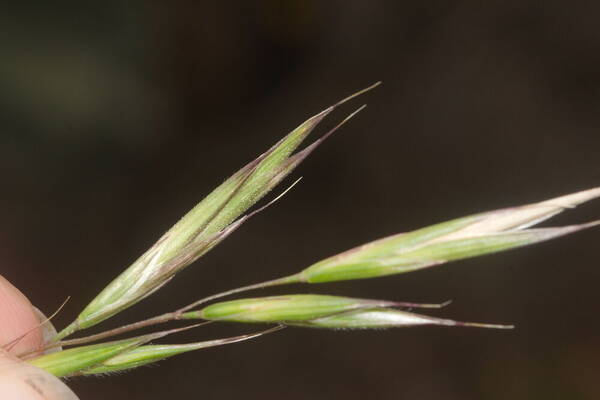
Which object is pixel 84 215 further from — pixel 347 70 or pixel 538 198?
pixel 538 198

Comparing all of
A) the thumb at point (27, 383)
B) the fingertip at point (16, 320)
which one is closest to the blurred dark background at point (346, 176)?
the fingertip at point (16, 320)

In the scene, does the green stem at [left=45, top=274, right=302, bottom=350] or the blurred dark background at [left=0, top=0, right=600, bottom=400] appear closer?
the green stem at [left=45, top=274, right=302, bottom=350]

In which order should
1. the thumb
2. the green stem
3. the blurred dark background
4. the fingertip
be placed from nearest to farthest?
the green stem
the thumb
the fingertip
the blurred dark background

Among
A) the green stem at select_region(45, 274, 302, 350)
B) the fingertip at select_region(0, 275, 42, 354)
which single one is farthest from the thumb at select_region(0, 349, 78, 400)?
the fingertip at select_region(0, 275, 42, 354)

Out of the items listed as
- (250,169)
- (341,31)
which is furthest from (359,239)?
(250,169)

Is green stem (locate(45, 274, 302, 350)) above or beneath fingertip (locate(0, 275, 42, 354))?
beneath

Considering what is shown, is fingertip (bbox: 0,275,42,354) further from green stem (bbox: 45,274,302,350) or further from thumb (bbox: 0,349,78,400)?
green stem (bbox: 45,274,302,350)
